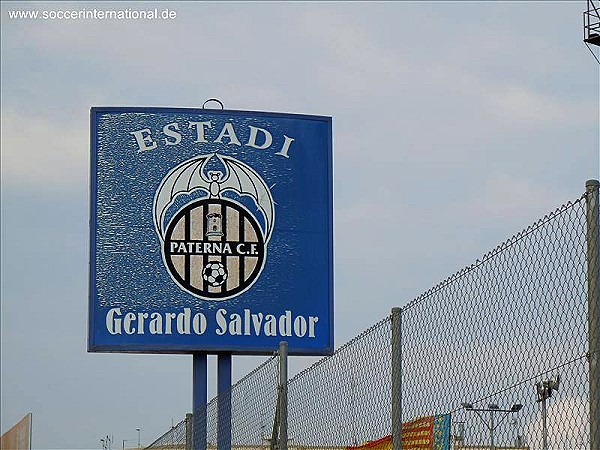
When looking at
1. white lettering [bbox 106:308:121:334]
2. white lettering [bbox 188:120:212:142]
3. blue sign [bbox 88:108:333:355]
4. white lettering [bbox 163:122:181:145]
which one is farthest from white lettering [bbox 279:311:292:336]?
white lettering [bbox 163:122:181:145]

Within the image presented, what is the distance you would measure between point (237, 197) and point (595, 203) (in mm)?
12174

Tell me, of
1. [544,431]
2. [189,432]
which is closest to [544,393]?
[544,431]

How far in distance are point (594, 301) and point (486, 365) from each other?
0.78 meters

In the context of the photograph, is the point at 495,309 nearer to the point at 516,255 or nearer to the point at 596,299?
the point at 516,255

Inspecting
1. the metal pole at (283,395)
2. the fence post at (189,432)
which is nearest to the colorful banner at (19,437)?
the fence post at (189,432)

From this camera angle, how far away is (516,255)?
18.2 ft

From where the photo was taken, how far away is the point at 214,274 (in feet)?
55.7

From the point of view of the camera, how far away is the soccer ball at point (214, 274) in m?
16.9

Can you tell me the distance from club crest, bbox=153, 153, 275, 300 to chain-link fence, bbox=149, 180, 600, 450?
8483 millimetres

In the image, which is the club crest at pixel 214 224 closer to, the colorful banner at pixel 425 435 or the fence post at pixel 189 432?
the fence post at pixel 189 432

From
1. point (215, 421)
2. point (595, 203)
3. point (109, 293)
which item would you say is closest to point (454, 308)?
point (595, 203)

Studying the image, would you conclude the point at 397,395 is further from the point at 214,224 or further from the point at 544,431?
the point at 214,224

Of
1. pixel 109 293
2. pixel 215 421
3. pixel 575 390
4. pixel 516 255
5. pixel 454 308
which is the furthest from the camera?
pixel 109 293

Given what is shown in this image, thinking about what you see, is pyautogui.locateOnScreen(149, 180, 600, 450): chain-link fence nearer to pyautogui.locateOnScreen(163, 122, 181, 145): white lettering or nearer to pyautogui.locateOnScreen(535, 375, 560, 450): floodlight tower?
pyautogui.locateOnScreen(535, 375, 560, 450): floodlight tower
